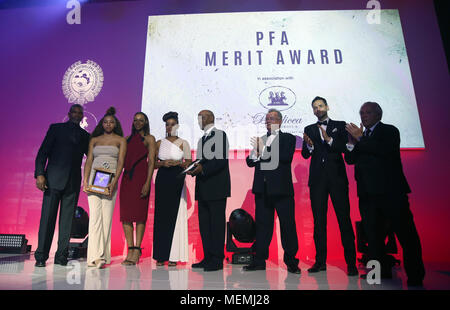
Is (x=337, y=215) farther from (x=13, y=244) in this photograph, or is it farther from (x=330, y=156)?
(x=13, y=244)

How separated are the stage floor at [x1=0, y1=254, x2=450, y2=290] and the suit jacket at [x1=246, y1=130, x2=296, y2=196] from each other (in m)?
0.75

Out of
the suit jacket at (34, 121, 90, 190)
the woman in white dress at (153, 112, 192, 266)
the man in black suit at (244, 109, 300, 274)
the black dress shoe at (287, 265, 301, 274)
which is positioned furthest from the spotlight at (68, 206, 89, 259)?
the black dress shoe at (287, 265, 301, 274)

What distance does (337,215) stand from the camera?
265 centimetres

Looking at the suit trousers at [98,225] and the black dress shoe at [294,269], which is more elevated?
the suit trousers at [98,225]

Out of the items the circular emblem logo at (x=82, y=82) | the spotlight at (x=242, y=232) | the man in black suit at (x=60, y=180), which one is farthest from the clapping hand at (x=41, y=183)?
the spotlight at (x=242, y=232)

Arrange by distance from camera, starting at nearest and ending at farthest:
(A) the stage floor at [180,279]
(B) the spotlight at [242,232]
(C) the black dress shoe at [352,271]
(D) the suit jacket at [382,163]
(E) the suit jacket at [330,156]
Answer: (A) the stage floor at [180,279], (D) the suit jacket at [382,163], (C) the black dress shoe at [352,271], (E) the suit jacket at [330,156], (B) the spotlight at [242,232]

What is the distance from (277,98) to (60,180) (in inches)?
111

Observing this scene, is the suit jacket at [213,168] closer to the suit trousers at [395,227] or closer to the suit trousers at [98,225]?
the suit trousers at [98,225]

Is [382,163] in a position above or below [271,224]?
above

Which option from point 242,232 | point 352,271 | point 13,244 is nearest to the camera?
point 352,271

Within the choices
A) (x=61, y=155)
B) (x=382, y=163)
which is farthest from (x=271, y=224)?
(x=61, y=155)

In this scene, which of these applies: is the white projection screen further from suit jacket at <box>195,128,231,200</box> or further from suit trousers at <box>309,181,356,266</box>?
suit trousers at <box>309,181,356,266</box>

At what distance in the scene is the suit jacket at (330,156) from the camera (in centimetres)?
267

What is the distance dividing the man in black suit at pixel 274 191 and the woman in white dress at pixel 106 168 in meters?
1.38
